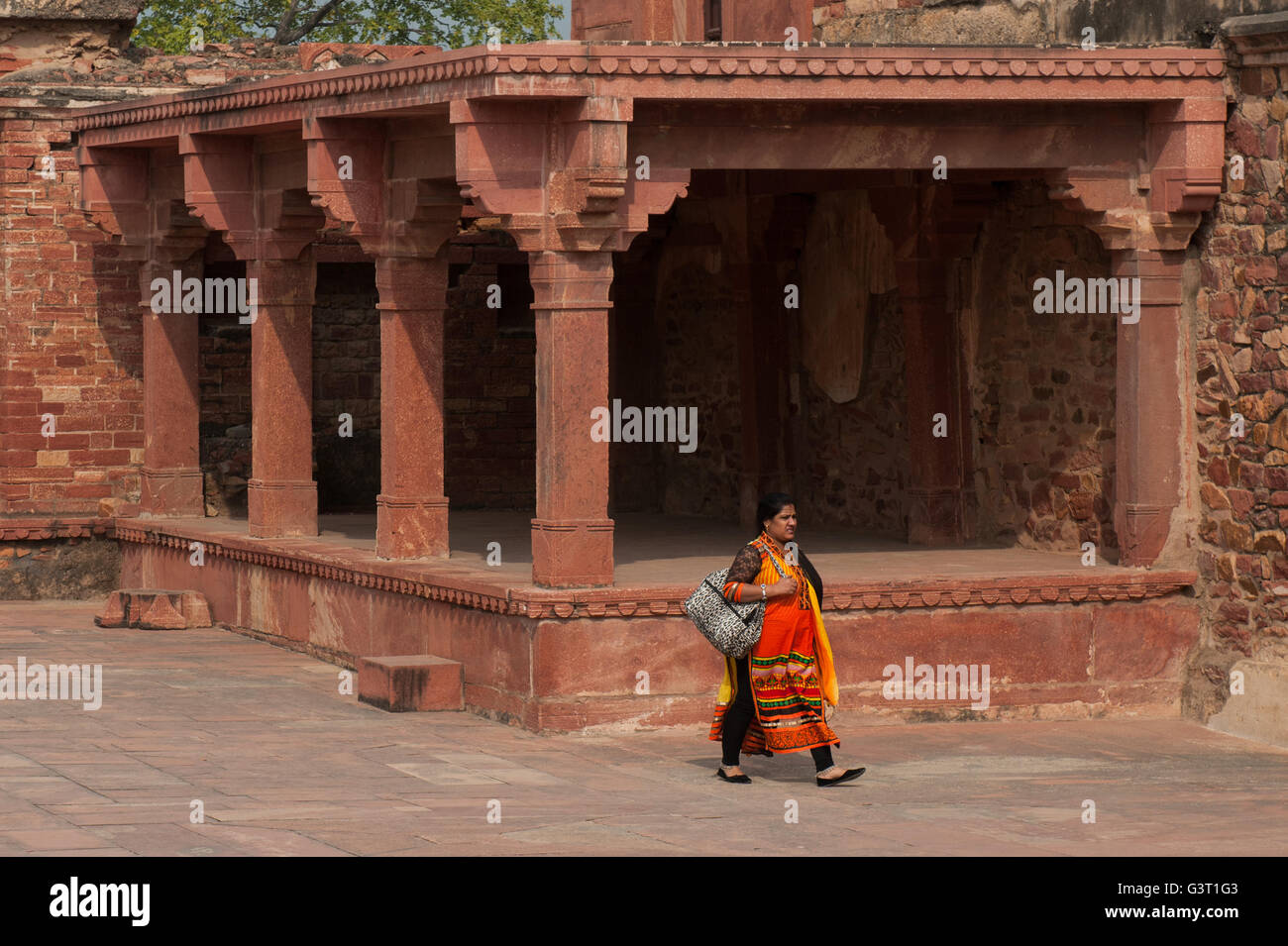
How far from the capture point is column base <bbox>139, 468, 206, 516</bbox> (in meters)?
16.6

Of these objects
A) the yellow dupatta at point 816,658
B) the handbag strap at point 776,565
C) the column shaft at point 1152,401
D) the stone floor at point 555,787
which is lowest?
the stone floor at point 555,787

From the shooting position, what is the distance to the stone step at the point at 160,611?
611 inches

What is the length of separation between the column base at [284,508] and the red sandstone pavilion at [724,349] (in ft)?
0.08

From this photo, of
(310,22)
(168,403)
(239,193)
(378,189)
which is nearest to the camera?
(378,189)

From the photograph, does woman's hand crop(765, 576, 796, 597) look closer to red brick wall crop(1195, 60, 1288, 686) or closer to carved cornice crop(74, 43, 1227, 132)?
carved cornice crop(74, 43, 1227, 132)

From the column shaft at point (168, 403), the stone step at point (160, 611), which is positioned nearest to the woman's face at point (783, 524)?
the stone step at point (160, 611)

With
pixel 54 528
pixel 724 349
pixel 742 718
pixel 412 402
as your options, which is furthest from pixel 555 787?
pixel 54 528

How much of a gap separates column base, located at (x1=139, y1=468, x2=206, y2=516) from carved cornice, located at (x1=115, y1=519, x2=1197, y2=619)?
3.90 metres

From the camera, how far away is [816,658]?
983 centimetres

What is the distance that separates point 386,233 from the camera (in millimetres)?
13000

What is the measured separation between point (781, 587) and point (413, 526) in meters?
3.94

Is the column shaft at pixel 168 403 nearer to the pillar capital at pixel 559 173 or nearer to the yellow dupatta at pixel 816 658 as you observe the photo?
the pillar capital at pixel 559 173

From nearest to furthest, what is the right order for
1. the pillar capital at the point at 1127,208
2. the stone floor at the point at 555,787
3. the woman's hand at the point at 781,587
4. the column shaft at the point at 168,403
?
the stone floor at the point at 555,787, the woman's hand at the point at 781,587, the pillar capital at the point at 1127,208, the column shaft at the point at 168,403

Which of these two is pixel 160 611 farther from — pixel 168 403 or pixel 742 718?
pixel 742 718
